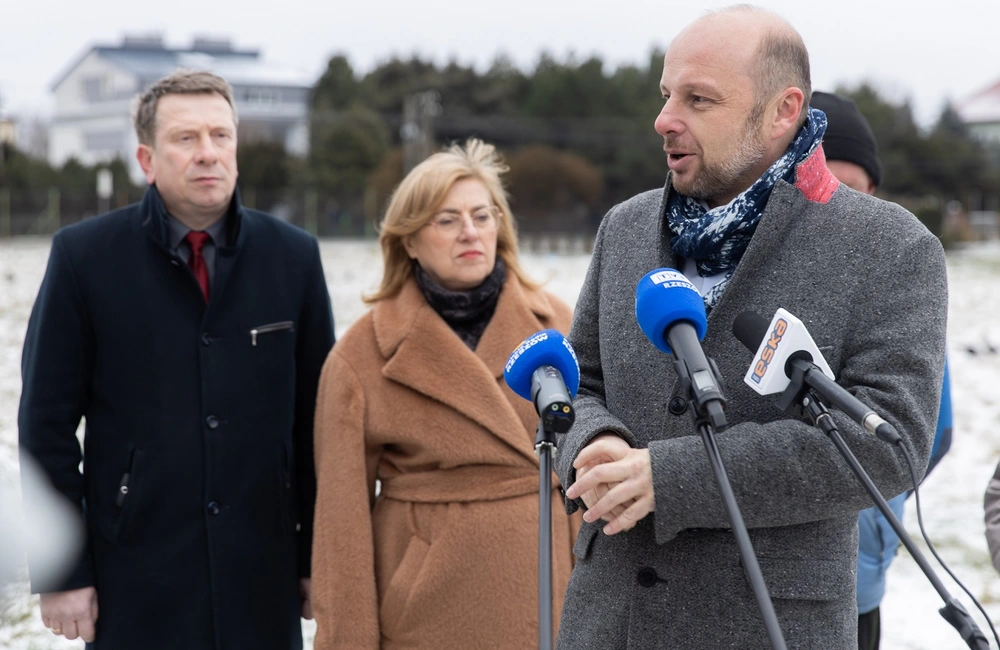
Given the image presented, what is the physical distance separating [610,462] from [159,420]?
1.80m

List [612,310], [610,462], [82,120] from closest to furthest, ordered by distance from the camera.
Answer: [610,462]
[612,310]
[82,120]

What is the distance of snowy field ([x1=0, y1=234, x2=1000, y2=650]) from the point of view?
15.9ft

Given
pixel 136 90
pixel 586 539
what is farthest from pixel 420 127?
pixel 136 90

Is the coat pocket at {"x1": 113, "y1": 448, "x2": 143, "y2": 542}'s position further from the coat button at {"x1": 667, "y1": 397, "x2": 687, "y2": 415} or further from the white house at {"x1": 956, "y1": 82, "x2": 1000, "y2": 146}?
the white house at {"x1": 956, "y1": 82, "x2": 1000, "y2": 146}

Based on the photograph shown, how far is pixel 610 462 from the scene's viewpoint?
2033 millimetres

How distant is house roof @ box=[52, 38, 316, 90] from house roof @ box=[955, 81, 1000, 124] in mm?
51214

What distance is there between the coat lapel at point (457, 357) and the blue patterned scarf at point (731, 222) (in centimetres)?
128

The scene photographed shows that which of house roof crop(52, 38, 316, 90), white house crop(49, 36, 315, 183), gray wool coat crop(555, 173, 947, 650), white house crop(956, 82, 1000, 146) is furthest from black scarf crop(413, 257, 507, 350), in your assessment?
white house crop(956, 82, 1000, 146)

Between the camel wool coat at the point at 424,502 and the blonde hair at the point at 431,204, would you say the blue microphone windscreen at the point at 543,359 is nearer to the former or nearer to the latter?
the camel wool coat at the point at 424,502

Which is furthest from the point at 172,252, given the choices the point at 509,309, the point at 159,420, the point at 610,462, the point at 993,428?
the point at 993,428

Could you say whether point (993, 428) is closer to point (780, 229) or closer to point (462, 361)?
point (462, 361)

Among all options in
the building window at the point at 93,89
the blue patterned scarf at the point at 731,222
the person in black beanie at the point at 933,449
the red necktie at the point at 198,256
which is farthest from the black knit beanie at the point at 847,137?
the building window at the point at 93,89

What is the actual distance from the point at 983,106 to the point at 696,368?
93397 mm

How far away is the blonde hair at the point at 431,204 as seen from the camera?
12.1 ft
